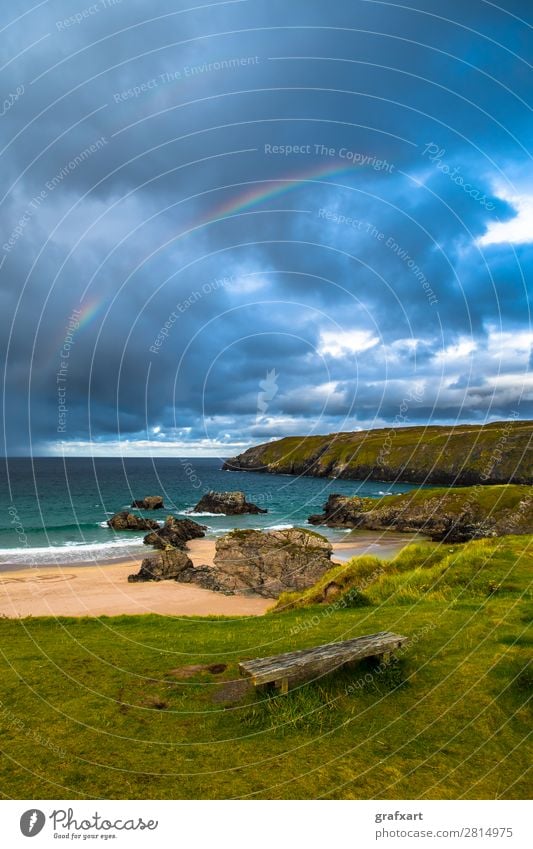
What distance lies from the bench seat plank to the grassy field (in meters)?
0.31

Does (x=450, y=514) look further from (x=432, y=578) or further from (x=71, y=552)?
(x=432, y=578)

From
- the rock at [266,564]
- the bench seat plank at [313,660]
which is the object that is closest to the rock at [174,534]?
the rock at [266,564]

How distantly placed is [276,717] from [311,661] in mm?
901

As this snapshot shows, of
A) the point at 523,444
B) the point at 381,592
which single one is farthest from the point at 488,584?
the point at 523,444

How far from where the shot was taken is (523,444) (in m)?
142

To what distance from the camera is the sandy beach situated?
92.1 feet

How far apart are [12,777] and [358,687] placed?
15.8ft

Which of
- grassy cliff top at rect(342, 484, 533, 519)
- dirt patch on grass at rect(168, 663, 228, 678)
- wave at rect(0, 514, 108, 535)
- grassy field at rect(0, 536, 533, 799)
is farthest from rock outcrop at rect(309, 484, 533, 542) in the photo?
dirt patch on grass at rect(168, 663, 228, 678)

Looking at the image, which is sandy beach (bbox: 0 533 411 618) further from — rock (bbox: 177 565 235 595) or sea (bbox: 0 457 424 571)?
sea (bbox: 0 457 424 571)

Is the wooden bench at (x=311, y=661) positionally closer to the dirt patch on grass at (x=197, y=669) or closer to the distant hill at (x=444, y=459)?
the dirt patch on grass at (x=197, y=669)

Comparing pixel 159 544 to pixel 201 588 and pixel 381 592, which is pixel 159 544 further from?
pixel 381 592

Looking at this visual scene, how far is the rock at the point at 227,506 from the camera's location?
316 ft

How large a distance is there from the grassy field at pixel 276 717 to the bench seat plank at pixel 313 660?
310mm

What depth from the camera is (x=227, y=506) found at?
96.1 m
